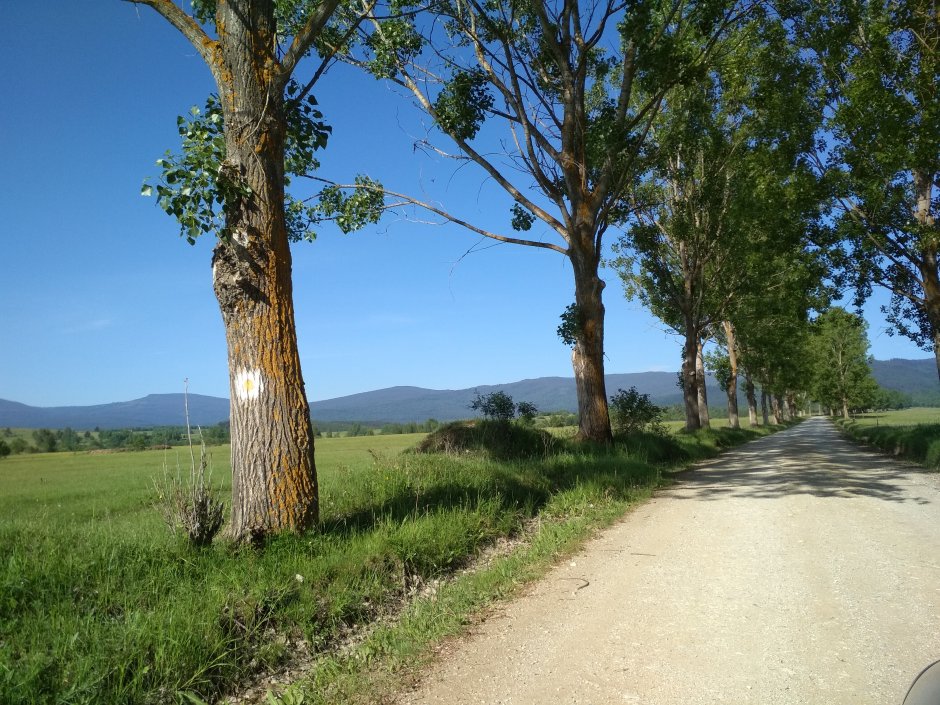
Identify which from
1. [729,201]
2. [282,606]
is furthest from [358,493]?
[729,201]

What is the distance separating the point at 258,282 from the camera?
19.0 ft

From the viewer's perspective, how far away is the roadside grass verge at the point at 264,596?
3488 millimetres

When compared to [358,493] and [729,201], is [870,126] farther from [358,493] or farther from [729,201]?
[358,493]

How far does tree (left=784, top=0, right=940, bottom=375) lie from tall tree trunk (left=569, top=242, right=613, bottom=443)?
27.1 ft

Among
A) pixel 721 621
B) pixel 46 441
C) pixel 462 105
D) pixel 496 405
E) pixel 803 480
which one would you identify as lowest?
pixel 803 480

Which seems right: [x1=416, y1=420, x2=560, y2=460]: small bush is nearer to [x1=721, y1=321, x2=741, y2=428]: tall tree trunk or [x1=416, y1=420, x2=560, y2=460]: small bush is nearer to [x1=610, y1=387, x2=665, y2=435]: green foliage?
[x1=610, y1=387, x2=665, y2=435]: green foliage

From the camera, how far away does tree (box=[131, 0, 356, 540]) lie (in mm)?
5520

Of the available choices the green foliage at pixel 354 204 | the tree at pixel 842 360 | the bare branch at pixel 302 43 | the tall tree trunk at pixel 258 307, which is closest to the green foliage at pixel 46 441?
the green foliage at pixel 354 204

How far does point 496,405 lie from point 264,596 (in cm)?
1219

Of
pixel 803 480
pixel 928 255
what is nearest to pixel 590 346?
pixel 803 480

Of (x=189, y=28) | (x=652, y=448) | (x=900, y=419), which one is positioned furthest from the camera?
(x=900, y=419)

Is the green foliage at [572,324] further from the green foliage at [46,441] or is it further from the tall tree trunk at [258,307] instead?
the green foliage at [46,441]

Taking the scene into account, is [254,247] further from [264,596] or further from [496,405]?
[496,405]

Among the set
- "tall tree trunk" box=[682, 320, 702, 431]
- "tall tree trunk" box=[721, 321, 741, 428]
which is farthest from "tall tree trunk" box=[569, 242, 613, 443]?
"tall tree trunk" box=[721, 321, 741, 428]
